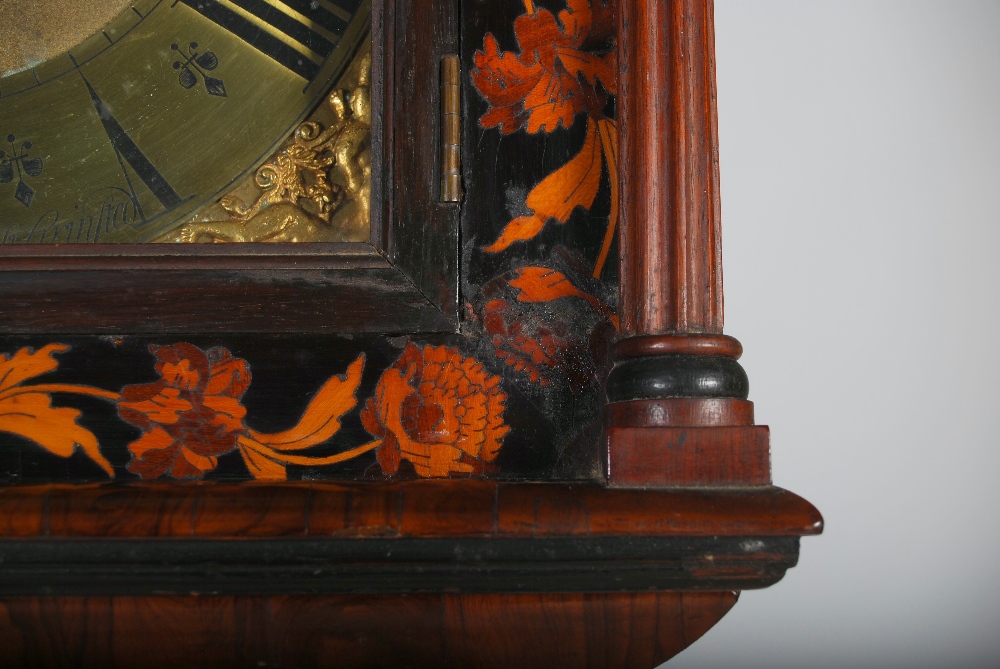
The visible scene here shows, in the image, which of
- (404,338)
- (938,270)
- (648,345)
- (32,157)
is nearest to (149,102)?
(32,157)

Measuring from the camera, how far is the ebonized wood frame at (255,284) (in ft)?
1.30

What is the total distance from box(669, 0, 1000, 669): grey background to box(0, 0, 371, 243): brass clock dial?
36 centimetres

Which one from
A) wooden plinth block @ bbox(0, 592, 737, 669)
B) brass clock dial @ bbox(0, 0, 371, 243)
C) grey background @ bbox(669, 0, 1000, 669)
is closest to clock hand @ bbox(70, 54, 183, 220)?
brass clock dial @ bbox(0, 0, 371, 243)

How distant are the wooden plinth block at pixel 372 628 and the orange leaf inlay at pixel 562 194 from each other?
7.9 inches

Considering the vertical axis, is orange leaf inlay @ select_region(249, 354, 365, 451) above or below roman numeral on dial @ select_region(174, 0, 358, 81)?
below

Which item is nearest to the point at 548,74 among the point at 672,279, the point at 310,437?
the point at 672,279

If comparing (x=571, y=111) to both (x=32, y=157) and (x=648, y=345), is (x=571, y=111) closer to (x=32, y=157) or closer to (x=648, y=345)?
(x=648, y=345)

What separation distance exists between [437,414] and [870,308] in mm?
395

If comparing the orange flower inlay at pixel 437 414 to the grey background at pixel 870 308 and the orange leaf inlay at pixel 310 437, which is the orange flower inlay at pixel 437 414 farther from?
the grey background at pixel 870 308

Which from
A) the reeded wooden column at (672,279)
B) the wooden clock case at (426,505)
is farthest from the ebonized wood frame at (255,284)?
the reeded wooden column at (672,279)

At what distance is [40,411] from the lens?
40 centimetres

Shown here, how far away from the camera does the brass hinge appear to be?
404mm
